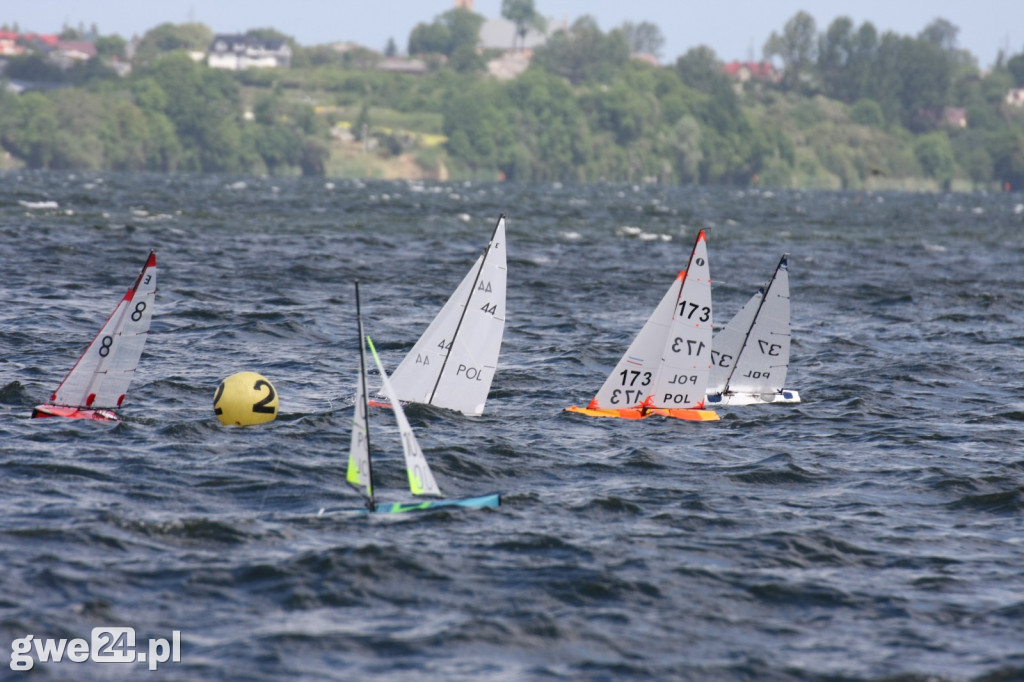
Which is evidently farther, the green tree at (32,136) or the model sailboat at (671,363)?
the green tree at (32,136)

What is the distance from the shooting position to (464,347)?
2388 cm

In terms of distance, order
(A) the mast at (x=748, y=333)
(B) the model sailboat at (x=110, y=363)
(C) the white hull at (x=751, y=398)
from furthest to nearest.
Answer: (C) the white hull at (x=751, y=398)
(A) the mast at (x=748, y=333)
(B) the model sailboat at (x=110, y=363)

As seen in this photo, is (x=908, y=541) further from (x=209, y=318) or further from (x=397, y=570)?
(x=209, y=318)

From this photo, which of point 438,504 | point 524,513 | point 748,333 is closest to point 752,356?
point 748,333

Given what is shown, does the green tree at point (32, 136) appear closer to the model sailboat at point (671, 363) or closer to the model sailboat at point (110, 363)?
the model sailboat at point (110, 363)

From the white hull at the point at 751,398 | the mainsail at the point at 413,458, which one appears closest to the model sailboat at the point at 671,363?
the white hull at the point at 751,398

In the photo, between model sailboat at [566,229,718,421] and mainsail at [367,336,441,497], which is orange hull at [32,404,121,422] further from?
model sailboat at [566,229,718,421]

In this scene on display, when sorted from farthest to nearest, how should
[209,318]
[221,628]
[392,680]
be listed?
[209,318] → [221,628] → [392,680]

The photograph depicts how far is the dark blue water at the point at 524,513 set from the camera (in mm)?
13891

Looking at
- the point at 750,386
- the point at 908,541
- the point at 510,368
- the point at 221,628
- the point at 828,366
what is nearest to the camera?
the point at 221,628

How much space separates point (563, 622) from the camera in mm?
14477

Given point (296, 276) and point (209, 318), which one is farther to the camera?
point (296, 276)

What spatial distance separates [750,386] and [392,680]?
16.5 m

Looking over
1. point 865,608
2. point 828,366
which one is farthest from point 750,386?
point 865,608
